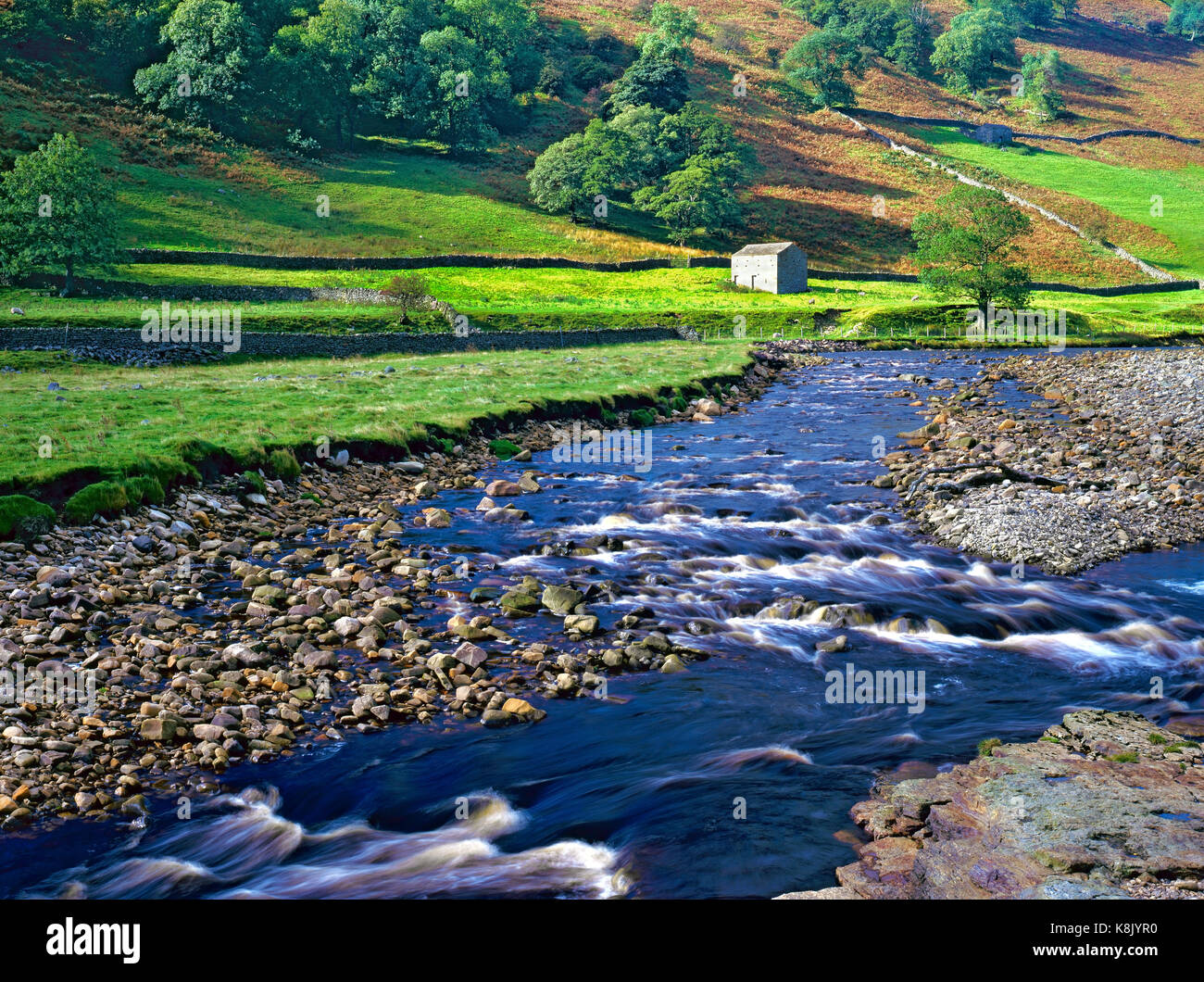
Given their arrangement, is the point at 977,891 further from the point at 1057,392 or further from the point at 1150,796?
the point at 1057,392

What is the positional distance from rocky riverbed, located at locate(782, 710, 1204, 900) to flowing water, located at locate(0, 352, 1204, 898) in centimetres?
50

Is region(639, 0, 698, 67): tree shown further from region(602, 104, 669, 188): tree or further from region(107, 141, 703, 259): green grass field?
region(107, 141, 703, 259): green grass field

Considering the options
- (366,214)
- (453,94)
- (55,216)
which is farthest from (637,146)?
(55,216)

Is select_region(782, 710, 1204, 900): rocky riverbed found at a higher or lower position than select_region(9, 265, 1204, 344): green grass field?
lower

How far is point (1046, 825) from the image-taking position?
8953mm

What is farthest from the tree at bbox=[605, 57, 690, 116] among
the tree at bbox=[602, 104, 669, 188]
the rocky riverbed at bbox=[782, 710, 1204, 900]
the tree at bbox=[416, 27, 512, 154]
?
the rocky riverbed at bbox=[782, 710, 1204, 900]

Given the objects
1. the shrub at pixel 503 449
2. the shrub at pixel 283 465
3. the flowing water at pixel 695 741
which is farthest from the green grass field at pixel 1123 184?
the shrub at pixel 283 465

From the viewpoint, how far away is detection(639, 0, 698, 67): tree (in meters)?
151

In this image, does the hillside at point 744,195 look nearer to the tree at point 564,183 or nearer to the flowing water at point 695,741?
the tree at point 564,183

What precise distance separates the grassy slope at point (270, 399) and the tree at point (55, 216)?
18839mm

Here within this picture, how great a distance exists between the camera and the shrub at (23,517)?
53.0 feet

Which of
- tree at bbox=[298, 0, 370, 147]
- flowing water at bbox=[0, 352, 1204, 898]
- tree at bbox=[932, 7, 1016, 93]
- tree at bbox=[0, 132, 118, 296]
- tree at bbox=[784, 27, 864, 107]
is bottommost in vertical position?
flowing water at bbox=[0, 352, 1204, 898]

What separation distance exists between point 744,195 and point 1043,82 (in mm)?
92902

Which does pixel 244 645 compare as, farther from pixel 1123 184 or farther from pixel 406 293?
pixel 1123 184
